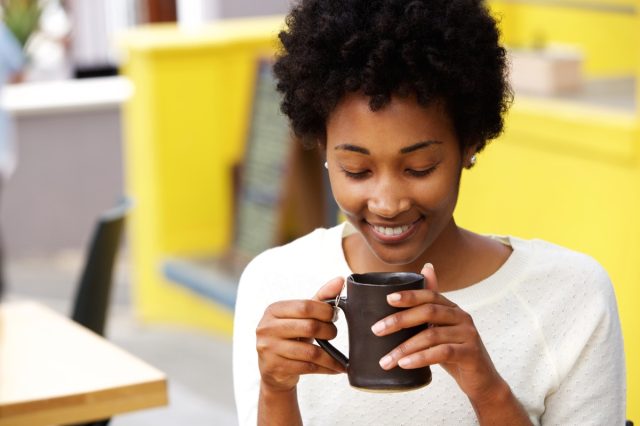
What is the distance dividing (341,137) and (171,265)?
13.5 feet

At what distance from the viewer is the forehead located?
5.23 ft

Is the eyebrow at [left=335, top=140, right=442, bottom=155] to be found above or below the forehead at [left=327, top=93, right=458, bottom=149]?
below

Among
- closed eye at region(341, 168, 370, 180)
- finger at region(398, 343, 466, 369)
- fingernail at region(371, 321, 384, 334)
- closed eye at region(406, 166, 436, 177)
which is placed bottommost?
finger at region(398, 343, 466, 369)

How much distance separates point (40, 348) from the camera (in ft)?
8.68

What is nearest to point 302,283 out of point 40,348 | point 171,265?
point 40,348

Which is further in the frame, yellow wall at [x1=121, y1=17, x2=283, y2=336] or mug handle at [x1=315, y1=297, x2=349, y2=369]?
yellow wall at [x1=121, y1=17, x2=283, y2=336]

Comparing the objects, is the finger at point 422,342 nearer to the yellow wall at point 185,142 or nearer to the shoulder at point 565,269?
the shoulder at point 565,269

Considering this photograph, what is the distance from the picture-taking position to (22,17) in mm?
7918

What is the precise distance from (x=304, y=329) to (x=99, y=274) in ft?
5.70

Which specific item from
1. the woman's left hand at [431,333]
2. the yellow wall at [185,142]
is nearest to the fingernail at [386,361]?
the woman's left hand at [431,333]

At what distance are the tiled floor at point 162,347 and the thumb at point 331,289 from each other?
3190 mm

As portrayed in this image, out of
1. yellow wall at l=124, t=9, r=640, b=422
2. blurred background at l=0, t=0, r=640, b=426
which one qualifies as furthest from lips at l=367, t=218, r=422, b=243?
yellow wall at l=124, t=9, r=640, b=422

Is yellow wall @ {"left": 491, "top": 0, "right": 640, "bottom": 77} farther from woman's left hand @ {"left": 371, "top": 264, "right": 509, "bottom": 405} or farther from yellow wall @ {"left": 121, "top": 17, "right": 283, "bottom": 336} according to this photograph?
woman's left hand @ {"left": 371, "top": 264, "right": 509, "bottom": 405}

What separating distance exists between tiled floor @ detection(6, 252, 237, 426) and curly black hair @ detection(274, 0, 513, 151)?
311 centimetres
